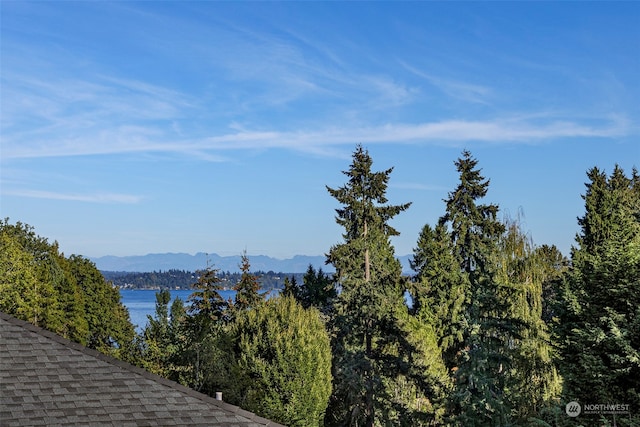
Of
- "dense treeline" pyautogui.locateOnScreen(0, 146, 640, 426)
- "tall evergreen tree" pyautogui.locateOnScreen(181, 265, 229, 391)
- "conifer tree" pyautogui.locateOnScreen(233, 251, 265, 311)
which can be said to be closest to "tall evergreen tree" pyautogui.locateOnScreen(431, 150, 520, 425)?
"dense treeline" pyautogui.locateOnScreen(0, 146, 640, 426)

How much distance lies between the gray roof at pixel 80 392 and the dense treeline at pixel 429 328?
15.3 meters

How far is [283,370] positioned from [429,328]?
1644 centimetres

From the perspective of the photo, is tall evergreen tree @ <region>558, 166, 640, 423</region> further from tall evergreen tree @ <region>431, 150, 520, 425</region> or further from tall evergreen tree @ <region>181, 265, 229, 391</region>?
tall evergreen tree @ <region>181, 265, 229, 391</region>

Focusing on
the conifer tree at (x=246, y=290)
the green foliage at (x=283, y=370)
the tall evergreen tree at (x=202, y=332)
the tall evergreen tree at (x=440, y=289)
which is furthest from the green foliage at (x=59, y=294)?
the tall evergreen tree at (x=440, y=289)

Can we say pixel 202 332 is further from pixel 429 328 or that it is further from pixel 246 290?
pixel 429 328

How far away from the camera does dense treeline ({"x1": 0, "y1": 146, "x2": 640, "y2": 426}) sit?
24734mm

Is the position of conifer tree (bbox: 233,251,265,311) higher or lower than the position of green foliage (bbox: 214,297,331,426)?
higher

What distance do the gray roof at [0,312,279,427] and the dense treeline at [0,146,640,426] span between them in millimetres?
15307

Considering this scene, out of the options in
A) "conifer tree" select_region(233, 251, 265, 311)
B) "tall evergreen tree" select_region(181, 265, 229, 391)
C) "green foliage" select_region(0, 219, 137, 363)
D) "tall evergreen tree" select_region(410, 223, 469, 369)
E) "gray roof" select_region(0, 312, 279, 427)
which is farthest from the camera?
"conifer tree" select_region(233, 251, 265, 311)

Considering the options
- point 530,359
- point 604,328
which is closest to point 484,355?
point 604,328

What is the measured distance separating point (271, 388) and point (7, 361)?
2580 cm

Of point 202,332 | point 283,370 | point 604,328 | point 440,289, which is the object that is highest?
point 440,289

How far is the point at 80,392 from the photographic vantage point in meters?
10.1

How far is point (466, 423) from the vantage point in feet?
87.8
